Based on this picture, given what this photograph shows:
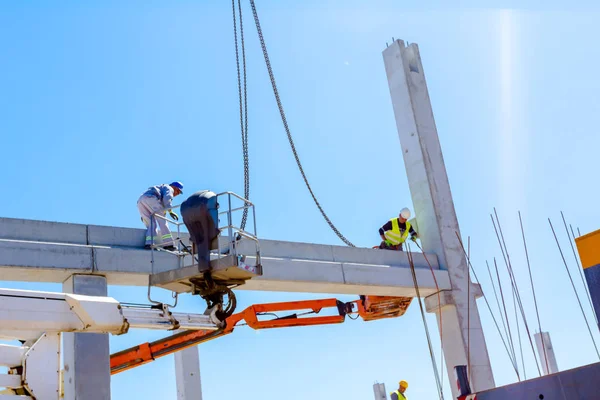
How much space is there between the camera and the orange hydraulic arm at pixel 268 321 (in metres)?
13.4

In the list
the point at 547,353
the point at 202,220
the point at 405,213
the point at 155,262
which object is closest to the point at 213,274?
the point at 202,220

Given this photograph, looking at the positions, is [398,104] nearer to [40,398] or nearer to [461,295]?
[461,295]

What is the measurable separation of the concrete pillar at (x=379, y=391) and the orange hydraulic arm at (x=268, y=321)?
4.34m

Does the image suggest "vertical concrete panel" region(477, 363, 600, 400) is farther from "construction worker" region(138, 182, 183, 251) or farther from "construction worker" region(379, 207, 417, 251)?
"construction worker" region(379, 207, 417, 251)

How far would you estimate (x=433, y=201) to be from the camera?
15.4 meters

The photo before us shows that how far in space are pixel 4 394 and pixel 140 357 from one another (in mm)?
7389

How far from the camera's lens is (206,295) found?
739 cm

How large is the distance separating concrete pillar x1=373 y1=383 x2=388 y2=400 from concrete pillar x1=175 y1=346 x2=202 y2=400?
5694 millimetres

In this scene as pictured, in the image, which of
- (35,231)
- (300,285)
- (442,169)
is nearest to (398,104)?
(442,169)

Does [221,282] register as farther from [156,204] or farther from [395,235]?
[395,235]

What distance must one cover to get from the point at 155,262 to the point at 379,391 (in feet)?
33.0

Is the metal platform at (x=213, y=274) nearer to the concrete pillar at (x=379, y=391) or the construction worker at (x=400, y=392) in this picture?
the construction worker at (x=400, y=392)

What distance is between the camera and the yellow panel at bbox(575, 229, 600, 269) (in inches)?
253

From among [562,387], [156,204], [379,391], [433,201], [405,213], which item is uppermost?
[433,201]
